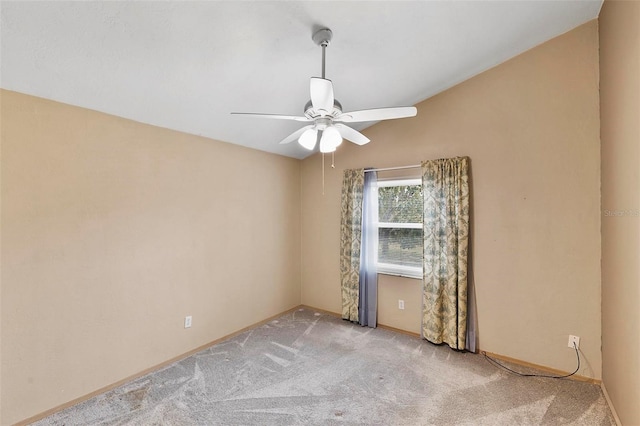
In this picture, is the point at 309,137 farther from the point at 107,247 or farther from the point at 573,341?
the point at 573,341

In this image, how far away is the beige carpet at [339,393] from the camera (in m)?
2.04

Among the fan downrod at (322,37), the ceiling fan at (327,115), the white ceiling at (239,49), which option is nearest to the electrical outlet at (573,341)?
the ceiling fan at (327,115)

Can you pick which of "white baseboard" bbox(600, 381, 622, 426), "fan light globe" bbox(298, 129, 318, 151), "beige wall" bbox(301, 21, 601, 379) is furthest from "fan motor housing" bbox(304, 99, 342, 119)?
"white baseboard" bbox(600, 381, 622, 426)

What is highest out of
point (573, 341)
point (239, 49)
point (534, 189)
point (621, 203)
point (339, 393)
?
point (239, 49)

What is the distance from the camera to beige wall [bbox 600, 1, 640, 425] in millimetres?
1676

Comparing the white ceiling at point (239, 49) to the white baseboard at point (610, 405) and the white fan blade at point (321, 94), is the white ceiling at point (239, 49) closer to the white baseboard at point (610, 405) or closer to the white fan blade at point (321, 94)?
the white fan blade at point (321, 94)

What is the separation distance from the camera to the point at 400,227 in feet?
11.9

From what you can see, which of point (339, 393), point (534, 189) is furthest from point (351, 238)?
point (534, 189)

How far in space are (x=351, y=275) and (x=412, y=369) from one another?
4.50 feet

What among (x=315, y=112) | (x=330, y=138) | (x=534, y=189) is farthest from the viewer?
(x=534, y=189)

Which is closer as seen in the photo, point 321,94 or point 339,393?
point 321,94

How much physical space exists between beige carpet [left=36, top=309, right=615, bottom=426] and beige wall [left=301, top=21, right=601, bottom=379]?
0.46 meters

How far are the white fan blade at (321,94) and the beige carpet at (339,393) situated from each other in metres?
2.12

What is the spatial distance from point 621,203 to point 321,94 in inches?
83.5
